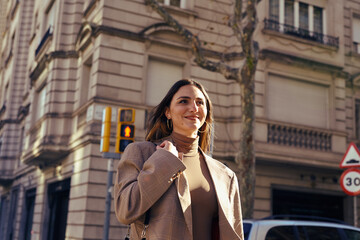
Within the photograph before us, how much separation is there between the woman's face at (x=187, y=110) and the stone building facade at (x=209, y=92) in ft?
33.0

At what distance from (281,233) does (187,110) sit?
12.8ft

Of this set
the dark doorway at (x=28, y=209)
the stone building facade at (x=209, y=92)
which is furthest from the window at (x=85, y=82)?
the dark doorway at (x=28, y=209)

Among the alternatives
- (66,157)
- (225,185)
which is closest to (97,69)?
(66,157)

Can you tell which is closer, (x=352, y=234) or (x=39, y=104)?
(x=352, y=234)

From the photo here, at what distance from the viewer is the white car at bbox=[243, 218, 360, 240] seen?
5.46m

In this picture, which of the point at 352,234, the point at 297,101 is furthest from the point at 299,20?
the point at 352,234

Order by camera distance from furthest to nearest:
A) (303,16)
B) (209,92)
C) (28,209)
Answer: (28,209) < (303,16) < (209,92)

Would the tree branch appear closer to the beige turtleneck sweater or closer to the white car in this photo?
the white car

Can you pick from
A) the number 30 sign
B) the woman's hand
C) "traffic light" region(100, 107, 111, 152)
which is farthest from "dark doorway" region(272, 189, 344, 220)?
the woman's hand

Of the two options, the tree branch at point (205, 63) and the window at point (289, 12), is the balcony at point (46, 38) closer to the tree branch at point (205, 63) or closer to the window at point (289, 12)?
the tree branch at point (205, 63)

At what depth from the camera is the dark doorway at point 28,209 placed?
60.8 feet

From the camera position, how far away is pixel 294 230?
18.9 feet

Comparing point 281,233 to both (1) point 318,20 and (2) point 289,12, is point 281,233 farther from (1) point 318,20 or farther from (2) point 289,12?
(1) point 318,20

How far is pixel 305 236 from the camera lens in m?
5.81
